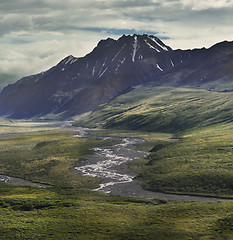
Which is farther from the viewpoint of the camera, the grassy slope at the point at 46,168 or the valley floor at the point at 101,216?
the grassy slope at the point at 46,168

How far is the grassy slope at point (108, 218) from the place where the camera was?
69875mm

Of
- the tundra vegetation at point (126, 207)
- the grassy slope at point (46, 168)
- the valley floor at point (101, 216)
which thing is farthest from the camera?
the grassy slope at point (46, 168)

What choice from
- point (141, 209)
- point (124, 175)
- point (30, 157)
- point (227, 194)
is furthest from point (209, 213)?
point (30, 157)

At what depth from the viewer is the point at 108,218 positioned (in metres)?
80.7

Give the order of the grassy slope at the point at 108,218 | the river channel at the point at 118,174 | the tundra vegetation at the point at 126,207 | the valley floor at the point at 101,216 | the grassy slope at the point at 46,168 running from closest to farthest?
the grassy slope at the point at 108,218 < the valley floor at the point at 101,216 < the tundra vegetation at the point at 126,207 < the river channel at the point at 118,174 < the grassy slope at the point at 46,168

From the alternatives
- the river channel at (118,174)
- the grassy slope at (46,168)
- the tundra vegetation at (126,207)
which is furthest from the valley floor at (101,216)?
the river channel at (118,174)

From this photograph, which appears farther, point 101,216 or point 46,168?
point 46,168

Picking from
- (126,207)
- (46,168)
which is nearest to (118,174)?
(46,168)

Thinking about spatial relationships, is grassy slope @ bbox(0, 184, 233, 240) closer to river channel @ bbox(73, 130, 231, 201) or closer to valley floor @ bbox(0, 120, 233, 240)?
valley floor @ bbox(0, 120, 233, 240)

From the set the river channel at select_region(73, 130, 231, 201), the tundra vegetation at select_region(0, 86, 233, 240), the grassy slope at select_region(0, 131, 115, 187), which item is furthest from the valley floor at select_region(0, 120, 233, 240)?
the river channel at select_region(73, 130, 231, 201)

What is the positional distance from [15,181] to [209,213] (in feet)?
287

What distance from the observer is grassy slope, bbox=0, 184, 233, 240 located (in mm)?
69875

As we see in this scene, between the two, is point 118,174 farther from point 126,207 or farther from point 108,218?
point 108,218

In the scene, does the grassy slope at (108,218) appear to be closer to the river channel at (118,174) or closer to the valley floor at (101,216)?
the valley floor at (101,216)
